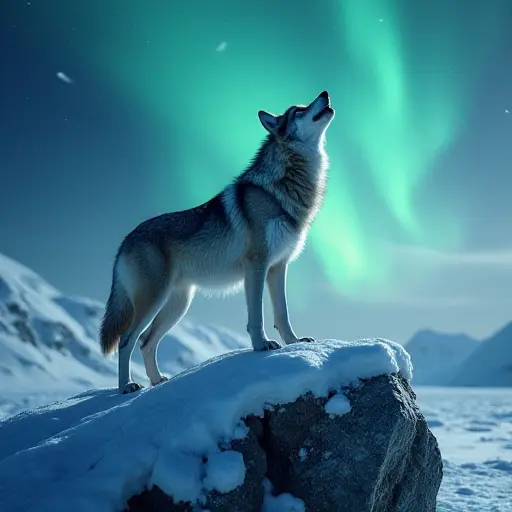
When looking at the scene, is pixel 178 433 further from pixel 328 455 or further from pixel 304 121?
pixel 304 121

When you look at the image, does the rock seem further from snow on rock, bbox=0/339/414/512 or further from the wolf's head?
the wolf's head

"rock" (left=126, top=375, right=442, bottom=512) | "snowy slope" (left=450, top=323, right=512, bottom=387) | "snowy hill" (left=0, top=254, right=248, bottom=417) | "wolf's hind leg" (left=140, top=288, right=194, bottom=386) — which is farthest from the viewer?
"snowy slope" (left=450, top=323, right=512, bottom=387)

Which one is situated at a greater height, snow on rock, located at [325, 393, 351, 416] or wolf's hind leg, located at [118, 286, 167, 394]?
wolf's hind leg, located at [118, 286, 167, 394]

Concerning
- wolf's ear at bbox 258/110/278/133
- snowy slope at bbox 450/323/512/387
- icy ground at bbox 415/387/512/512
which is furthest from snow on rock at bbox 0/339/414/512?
snowy slope at bbox 450/323/512/387

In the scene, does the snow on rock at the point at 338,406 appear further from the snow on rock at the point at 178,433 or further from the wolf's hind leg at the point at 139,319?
the wolf's hind leg at the point at 139,319

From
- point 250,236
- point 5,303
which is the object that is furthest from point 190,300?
point 5,303

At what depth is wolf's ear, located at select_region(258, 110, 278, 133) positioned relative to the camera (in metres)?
6.65

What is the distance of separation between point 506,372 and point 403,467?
16267 centimetres

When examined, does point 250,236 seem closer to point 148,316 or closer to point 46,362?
point 148,316

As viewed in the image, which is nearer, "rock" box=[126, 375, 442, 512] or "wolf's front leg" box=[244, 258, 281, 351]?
"rock" box=[126, 375, 442, 512]

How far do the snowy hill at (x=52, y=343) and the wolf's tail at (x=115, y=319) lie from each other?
76787mm

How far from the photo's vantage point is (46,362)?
101062 mm

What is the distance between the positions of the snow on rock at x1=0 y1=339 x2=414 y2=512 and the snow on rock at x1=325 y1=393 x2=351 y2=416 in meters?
0.06

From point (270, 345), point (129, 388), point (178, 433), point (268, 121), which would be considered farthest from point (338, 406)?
point (268, 121)
